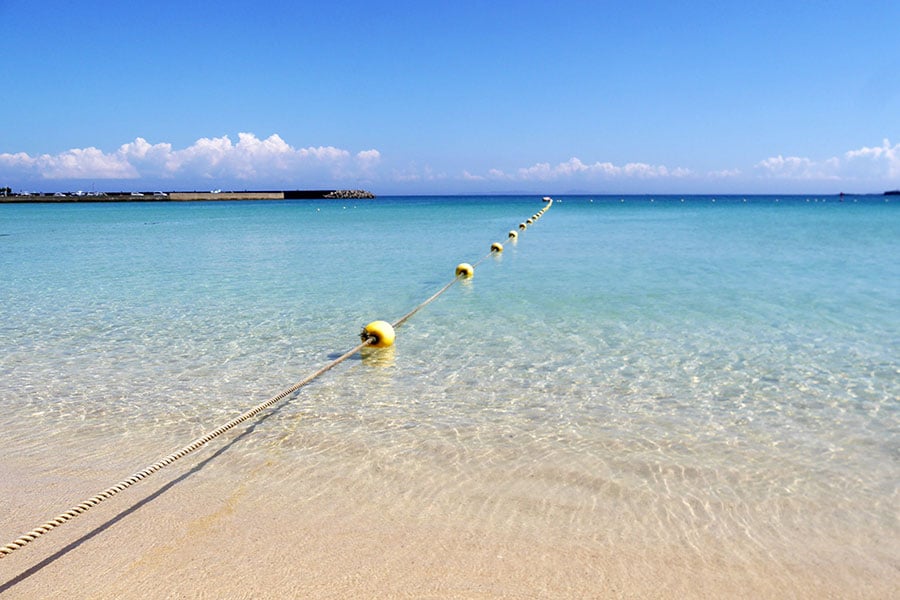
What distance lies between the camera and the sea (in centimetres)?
306

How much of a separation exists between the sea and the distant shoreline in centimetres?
8915

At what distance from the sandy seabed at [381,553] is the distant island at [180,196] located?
95928mm

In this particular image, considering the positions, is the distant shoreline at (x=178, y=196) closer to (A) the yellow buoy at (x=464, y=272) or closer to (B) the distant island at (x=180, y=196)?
(B) the distant island at (x=180, y=196)

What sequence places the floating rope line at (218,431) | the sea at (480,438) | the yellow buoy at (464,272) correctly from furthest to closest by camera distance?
the yellow buoy at (464,272) < the sea at (480,438) < the floating rope line at (218,431)

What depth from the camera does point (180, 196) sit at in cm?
10069

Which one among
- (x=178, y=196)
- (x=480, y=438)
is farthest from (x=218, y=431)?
(x=178, y=196)

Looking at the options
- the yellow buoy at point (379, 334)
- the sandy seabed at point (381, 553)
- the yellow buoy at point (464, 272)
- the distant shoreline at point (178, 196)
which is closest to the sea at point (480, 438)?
the sandy seabed at point (381, 553)

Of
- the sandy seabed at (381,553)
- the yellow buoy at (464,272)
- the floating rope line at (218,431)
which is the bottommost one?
the sandy seabed at (381,553)

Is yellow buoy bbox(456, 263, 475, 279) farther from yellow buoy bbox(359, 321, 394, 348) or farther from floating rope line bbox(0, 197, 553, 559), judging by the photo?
yellow buoy bbox(359, 321, 394, 348)

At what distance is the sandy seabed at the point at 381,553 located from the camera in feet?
9.26

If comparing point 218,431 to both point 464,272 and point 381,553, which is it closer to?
point 381,553

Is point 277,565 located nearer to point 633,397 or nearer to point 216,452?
point 216,452

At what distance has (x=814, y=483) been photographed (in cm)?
383

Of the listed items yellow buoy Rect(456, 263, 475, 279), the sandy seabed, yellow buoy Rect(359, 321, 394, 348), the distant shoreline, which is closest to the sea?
the sandy seabed
